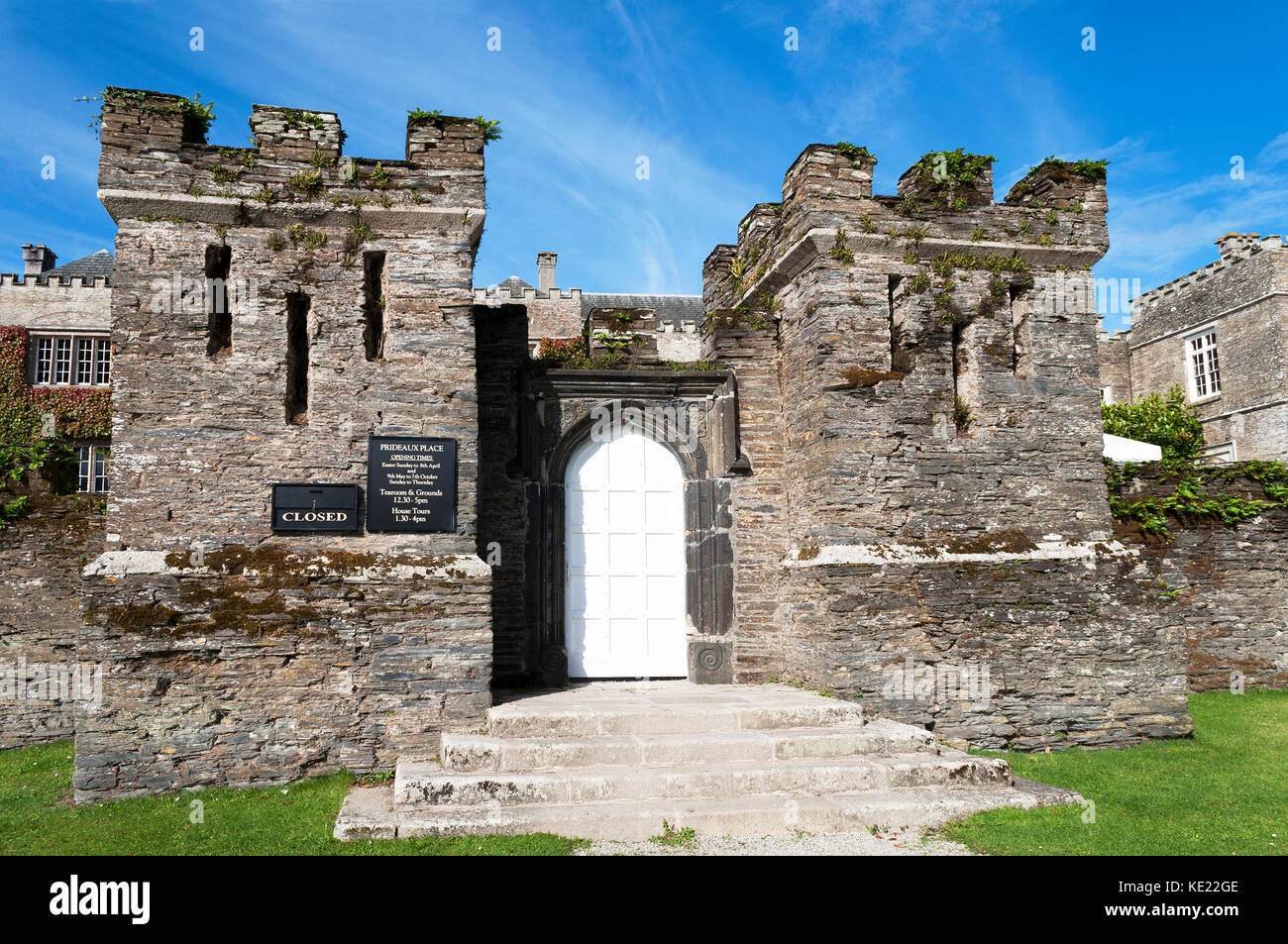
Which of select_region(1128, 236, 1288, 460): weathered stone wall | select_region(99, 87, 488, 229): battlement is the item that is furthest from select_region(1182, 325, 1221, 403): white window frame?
select_region(99, 87, 488, 229): battlement

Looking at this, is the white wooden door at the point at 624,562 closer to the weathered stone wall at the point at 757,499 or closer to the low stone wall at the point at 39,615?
the weathered stone wall at the point at 757,499

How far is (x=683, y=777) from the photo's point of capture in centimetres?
683

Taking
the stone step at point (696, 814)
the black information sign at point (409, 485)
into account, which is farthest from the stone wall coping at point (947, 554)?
the black information sign at point (409, 485)

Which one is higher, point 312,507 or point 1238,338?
point 1238,338

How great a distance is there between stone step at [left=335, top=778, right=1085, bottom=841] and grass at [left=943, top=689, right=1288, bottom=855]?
215mm

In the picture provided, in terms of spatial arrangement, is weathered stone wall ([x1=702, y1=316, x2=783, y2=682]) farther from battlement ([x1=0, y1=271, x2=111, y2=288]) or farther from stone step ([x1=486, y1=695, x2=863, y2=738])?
battlement ([x1=0, y1=271, x2=111, y2=288])

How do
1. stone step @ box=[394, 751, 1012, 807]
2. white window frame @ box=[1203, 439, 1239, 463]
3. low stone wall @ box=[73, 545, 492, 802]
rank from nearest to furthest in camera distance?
stone step @ box=[394, 751, 1012, 807] → low stone wall @ box=[73, 545, 492, 802] → white window frame @ box=[1203, 439, 1239, 463]

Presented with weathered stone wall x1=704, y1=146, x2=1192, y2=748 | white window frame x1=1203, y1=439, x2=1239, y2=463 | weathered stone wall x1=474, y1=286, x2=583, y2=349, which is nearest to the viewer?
weathered stone wall x1=704, y1=146, x2=1192, y2=748

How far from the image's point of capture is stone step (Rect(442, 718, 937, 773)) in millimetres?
7082

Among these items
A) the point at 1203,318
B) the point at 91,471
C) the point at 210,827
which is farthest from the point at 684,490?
the point at 1203,318

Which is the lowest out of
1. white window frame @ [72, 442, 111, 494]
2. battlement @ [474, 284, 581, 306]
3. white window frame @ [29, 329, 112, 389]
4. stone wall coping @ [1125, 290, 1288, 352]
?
white window frame @ [72, 442, 111, 494]

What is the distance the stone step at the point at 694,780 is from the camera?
659cm

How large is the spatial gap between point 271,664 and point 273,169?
4.69m

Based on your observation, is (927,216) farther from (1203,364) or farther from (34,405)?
(34,405)
